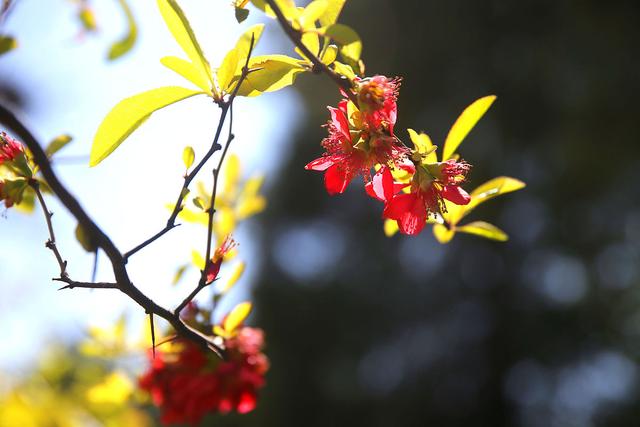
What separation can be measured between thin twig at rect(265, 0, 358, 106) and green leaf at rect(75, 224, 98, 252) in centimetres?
13

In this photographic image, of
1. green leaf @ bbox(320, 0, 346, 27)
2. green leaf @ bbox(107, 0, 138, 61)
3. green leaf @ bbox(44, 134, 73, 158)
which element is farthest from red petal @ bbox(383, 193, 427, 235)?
green leaf @ bbox(107, 0, 138, 61)

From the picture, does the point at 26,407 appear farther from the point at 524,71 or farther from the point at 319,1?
the point at 524,71

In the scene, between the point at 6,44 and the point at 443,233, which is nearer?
the point at 6,44

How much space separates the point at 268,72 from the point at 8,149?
0.16 metres

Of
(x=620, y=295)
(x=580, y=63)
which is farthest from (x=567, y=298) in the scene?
(x=580, y=63)

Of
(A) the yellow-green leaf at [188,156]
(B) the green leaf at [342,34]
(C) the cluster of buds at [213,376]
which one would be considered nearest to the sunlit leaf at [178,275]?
(C) the cluster of buds at [213,376]

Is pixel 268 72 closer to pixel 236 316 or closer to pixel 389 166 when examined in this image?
pixel 389 166

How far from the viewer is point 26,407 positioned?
0.32 metres

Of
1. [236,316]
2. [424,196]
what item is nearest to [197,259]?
[236,316]

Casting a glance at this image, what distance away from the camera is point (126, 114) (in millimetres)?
307

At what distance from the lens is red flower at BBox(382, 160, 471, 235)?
0.33 m

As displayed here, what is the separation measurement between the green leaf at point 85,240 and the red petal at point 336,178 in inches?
5.5

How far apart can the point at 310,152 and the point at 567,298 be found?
2.08 metres

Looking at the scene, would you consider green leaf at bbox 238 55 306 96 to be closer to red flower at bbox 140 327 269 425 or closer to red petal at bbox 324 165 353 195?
red petal at bbox 324 165 353 195
